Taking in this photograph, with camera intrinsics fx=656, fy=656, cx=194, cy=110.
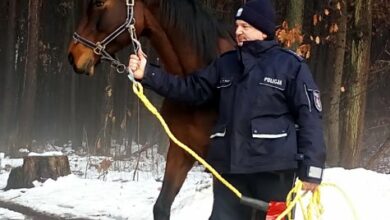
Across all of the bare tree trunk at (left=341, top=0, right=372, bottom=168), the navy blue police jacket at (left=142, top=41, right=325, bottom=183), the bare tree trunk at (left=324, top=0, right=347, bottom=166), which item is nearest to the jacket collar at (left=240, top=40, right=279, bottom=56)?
the navy blue police jacket at (left=142, top=41, right=325, bottom=183)

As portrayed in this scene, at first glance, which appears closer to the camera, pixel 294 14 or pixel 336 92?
pixel 294 14

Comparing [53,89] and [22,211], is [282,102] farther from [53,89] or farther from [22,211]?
[53,89]

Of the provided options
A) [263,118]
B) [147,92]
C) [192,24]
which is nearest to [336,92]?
[147,92]

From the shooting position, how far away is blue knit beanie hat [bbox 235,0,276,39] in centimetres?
366

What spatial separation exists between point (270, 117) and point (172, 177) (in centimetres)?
152

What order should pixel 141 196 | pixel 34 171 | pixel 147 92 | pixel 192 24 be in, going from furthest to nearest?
pixel 147 92, pixel 34 171, pixel 141 196, pixel 192 24

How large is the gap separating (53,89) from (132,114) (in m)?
4.93

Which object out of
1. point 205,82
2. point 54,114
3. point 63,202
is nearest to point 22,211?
point 63,202

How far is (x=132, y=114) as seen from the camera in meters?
18.5

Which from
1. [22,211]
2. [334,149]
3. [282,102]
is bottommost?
[22,211]

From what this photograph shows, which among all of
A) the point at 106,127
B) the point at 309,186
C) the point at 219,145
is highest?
the point at 219,145

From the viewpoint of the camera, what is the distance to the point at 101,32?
4.61m

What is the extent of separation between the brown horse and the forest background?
32 cm

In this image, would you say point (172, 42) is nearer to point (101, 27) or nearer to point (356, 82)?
point (101, 27)
